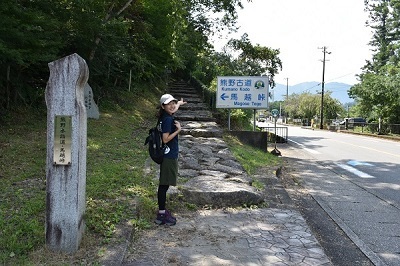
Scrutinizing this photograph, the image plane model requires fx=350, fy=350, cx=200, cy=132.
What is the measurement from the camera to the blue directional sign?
43.7 feet

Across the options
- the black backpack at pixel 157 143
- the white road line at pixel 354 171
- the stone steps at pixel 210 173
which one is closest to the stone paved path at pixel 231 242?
the stone steps at pixel 210 173

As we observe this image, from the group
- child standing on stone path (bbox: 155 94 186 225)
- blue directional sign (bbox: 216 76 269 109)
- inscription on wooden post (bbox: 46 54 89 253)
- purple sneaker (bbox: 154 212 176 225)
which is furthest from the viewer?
blue directional sign (bbox: 216 76 269 109)

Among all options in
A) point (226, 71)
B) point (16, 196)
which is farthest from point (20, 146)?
point (226, 71)

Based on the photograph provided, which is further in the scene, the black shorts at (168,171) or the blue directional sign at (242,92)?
the blue directional sign at (242,92)

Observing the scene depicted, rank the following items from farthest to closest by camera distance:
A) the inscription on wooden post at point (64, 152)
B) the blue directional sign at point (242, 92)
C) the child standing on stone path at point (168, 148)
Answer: the blue directional sign at point (242, 92)
the child standing on stone path at point (168, 148)
the inscription on wooden post at point (64, 152)

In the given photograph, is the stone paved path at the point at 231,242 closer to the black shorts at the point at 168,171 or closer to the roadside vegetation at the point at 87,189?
the roadside vegetation at the point at 87,189

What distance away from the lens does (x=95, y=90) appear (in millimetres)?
13758

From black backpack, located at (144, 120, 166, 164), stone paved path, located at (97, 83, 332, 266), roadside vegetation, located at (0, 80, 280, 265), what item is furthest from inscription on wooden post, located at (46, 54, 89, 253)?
black backpack, located at (144, 120, 166, 164)

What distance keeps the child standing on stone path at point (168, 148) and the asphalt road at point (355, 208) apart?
201 centimetres

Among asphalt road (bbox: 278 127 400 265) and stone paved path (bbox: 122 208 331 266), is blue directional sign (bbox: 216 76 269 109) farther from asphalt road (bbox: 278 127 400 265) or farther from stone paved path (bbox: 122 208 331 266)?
stone paved path (bbox: 122 208 331 266)

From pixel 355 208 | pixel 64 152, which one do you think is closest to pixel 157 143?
pixel 64 152

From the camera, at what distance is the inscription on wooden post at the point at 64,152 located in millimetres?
3199

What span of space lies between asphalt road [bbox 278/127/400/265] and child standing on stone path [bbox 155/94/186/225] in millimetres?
2009

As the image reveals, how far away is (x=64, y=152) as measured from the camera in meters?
3.19
